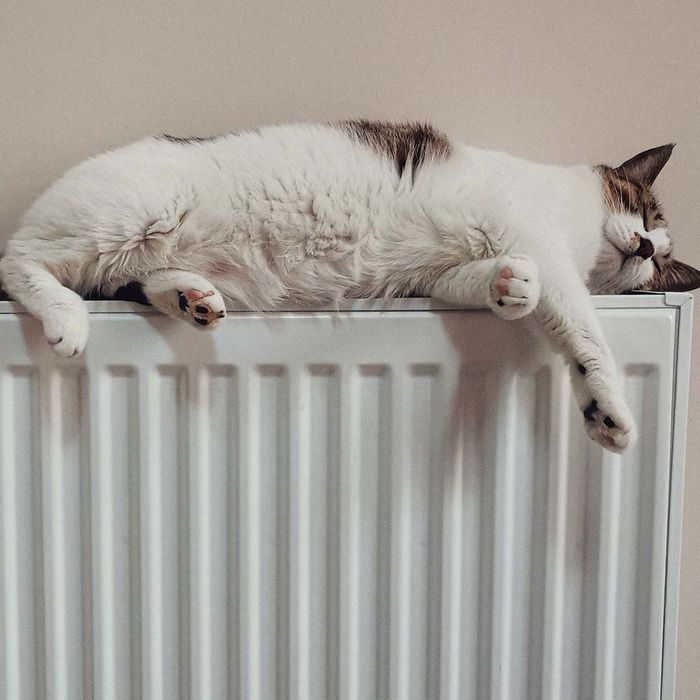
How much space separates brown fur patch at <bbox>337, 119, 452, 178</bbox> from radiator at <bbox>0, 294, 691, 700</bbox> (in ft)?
0.65

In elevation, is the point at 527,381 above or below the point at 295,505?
above

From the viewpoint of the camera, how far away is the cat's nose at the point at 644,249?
0.94 metres

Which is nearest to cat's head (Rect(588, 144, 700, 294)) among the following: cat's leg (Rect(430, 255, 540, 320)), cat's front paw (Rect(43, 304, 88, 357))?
cat's leg (Rect(430, 255, 540, 320))

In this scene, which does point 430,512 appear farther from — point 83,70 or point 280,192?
point 83,70

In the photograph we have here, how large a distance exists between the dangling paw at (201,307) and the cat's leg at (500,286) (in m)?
0.24

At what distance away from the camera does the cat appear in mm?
772

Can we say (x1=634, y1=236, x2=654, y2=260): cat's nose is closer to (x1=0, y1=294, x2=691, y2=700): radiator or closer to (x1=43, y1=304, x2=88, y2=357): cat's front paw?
(x1=0, y1=294, x2=691, y2=700): radiator

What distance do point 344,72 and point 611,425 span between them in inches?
24.1

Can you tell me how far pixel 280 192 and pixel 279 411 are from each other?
0.82 feet

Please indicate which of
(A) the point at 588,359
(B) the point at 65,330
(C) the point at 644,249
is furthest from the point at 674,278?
(B) the point at 65,330

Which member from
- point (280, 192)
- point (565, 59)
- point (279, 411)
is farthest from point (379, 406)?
point (565, 59)

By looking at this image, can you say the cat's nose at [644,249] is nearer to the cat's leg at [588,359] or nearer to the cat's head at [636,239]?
the cat's head at [636,239]

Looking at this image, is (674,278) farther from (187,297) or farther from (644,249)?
(187,297)

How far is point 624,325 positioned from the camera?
798 mm
